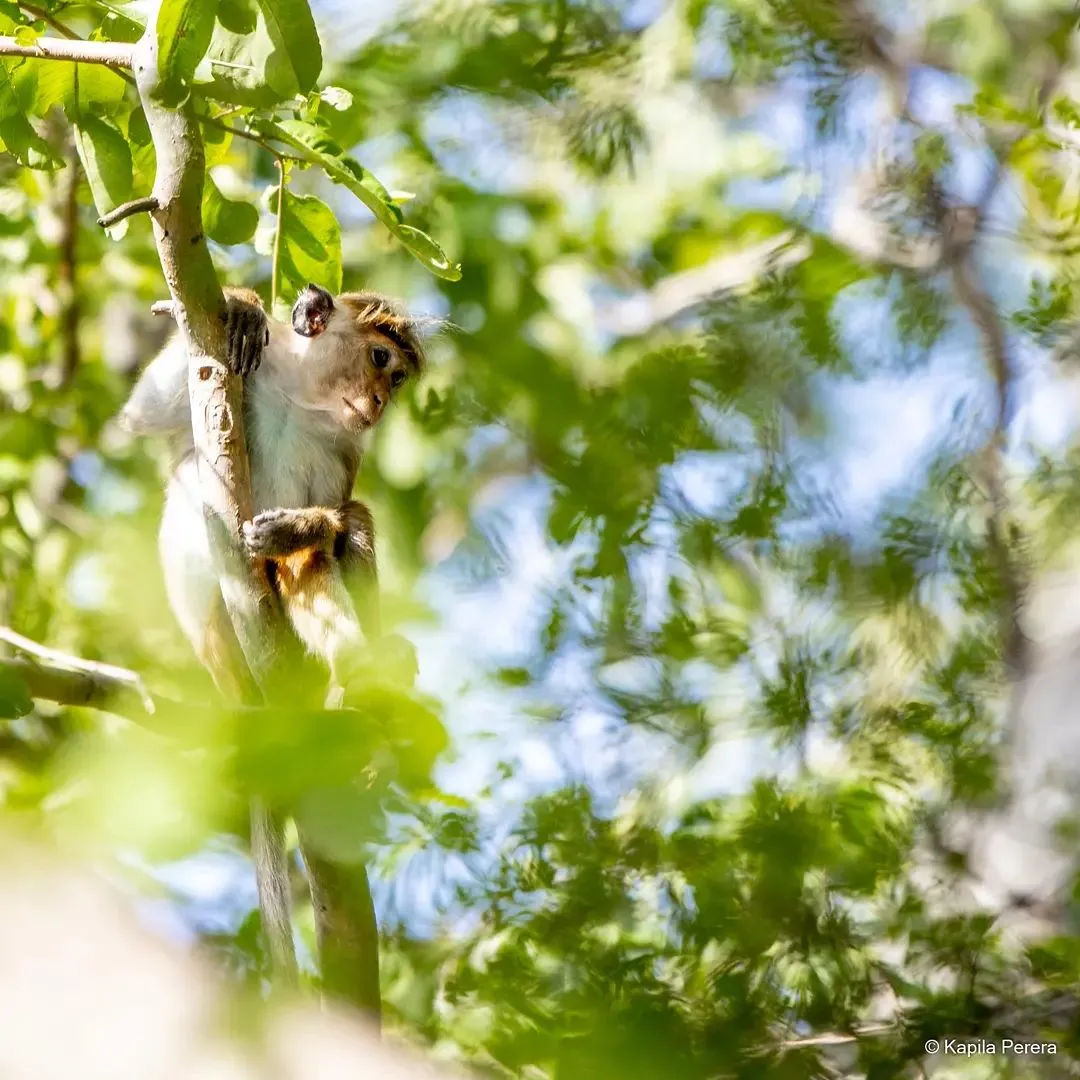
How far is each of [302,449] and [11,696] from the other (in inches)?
140

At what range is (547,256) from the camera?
650 cm

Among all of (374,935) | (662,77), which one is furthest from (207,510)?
(662,77)

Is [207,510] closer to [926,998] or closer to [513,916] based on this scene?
[513,916]

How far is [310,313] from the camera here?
5.39m

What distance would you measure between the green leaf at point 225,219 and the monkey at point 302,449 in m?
0.66

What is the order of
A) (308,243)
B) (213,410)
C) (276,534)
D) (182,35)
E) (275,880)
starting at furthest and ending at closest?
(276,534) < (275,880) < (308,243) < (213,410) < (182,35)

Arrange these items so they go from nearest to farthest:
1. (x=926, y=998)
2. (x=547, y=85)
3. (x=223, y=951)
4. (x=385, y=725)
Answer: (x=385, y=725) < (x=223, y=951) < (x=926, y=998) < (x=547, y=85)

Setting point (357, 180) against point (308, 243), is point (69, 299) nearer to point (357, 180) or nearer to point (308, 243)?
point (308, 243)

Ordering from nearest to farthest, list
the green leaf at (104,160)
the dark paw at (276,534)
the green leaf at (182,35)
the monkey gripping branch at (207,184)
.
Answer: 1. the green leaf at (182,35)
2. the monkey gripping branch at (207,184)
3. the green leaf at (104,160)
4. the dark paw at (276,534)

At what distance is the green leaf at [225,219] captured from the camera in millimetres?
3725

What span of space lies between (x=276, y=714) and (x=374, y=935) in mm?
2279

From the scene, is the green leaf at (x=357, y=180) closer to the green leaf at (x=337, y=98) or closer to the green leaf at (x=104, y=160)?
the green leaf at (x=337, y=98)

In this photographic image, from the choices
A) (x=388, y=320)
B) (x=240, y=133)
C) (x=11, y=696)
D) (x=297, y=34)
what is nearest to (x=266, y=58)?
(x=297, y=34)

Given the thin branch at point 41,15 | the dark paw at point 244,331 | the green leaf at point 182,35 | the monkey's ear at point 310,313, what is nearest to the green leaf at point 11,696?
the green leaf at point 182,35
